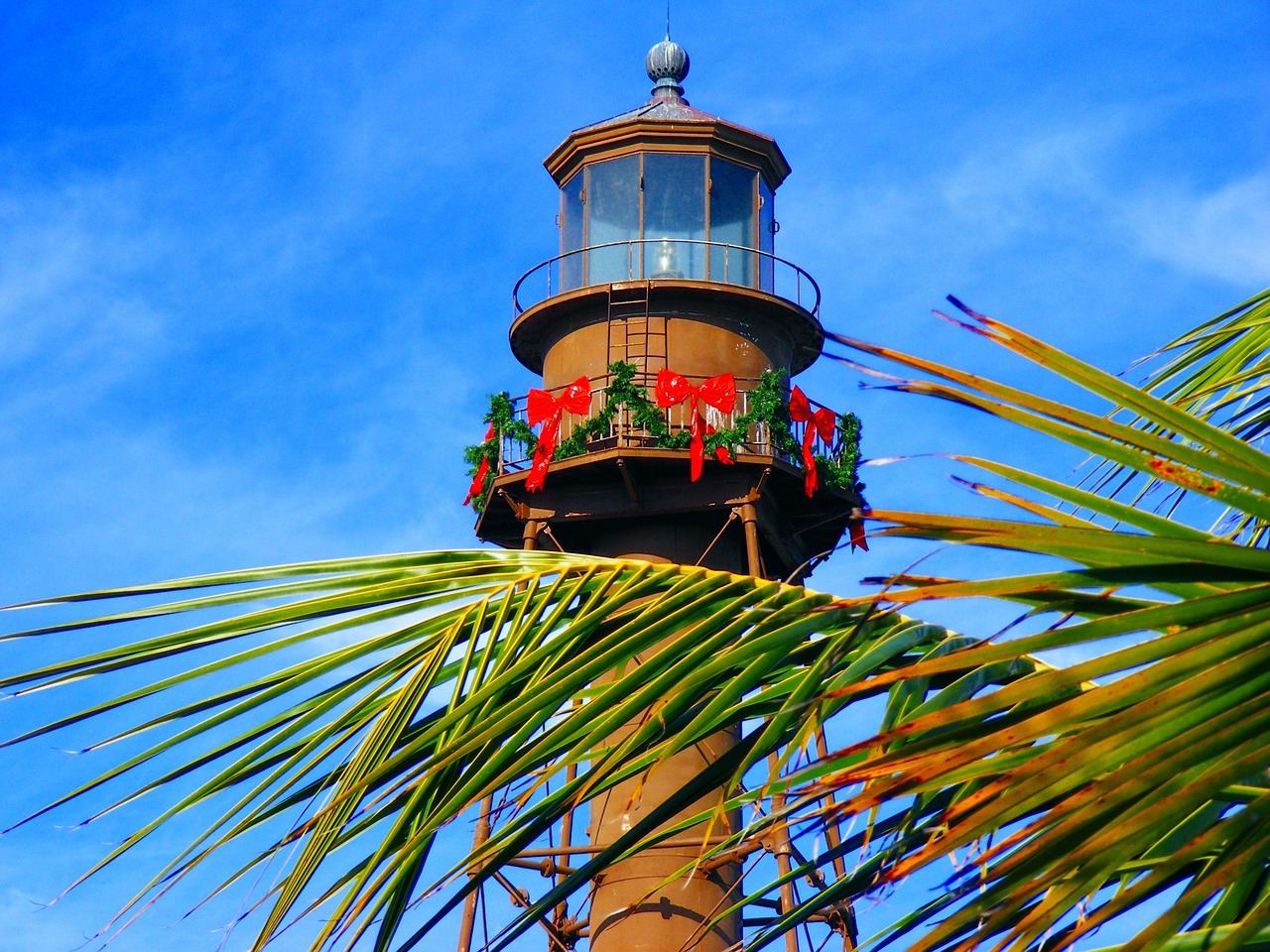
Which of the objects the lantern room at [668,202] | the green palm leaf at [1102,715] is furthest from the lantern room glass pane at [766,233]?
the green palm leaf at [1102,715]

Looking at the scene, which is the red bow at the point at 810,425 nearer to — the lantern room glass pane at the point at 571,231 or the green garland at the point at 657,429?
the green garland at the point at 657,429

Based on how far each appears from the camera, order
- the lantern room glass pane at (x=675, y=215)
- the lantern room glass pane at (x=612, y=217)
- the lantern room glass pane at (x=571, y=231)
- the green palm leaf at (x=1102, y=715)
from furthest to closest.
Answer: the lantern room glass pane at (x=571, y=231) → the lantern room glass pane at (x=612, y=217) → the lantern room glass pane at (x=675, y=215) → the green palm leaf at (x=1102, y=715)

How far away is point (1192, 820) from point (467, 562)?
5.62 feet

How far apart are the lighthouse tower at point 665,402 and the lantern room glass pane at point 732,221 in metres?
0.03

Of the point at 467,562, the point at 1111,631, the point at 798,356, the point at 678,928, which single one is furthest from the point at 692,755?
the point at 1111,631

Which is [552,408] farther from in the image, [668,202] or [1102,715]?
[1102,715]

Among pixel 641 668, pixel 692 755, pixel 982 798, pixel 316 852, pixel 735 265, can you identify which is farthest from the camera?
pixel 735 265

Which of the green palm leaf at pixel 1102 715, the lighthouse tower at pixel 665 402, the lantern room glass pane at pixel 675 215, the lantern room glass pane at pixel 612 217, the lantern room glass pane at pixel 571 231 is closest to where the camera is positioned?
the green palm leaf at pixel 1102 715

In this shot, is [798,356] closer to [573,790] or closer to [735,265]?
[735,265]

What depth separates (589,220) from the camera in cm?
2197

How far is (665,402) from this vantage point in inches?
781

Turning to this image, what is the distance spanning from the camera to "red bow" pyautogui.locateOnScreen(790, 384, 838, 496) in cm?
1998

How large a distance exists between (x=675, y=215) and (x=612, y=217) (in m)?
0.82

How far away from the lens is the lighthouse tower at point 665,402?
63.5ft
